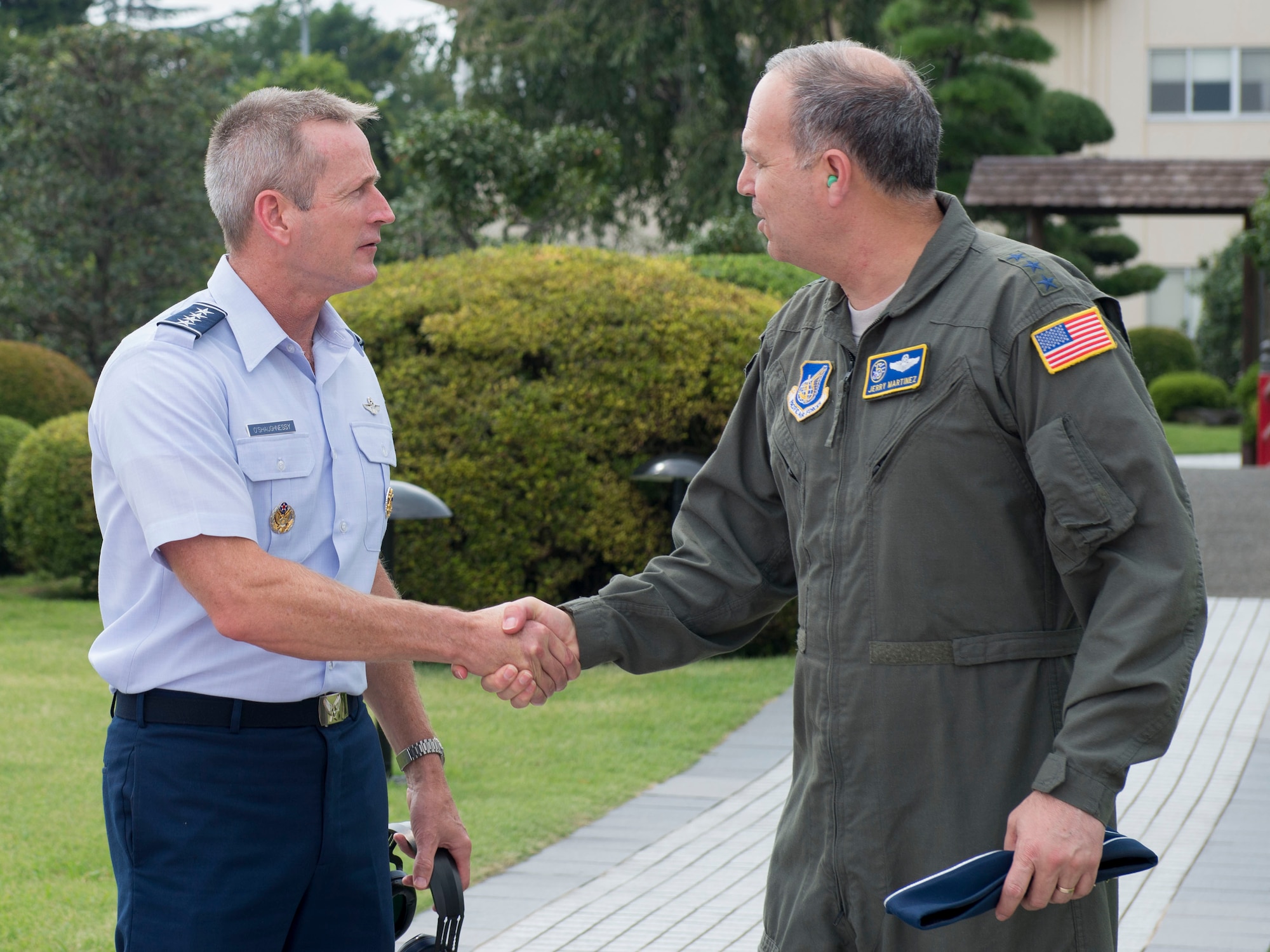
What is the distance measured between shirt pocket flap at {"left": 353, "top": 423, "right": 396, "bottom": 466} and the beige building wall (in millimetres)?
31439

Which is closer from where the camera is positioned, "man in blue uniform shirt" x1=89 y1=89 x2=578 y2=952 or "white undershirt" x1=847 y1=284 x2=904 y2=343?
"man in blue uniform shirt" x1=89 y1=89 x2=578 y2=952

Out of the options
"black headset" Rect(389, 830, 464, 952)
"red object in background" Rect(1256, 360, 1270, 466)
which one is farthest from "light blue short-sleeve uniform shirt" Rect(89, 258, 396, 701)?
"red object in background" Rect(1256, 360, 1270, 466)

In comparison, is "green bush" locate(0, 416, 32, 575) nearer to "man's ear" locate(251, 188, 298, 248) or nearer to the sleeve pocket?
"man's ear" locate(251, 188, 298, 248)

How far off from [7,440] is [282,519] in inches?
407

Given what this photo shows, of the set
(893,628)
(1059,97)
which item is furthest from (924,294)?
(1059,97)

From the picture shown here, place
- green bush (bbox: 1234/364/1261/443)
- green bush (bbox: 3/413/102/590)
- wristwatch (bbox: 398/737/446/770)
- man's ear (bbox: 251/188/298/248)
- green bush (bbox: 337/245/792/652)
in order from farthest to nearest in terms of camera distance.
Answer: green bush (bbox: 1234/364/1261/443) < green bush (bbox: 3/413/102/590) < green bush (bbox: 337/245/792/652) < wristwatch (bbox: 398/737/446/770) < man's ear (bbox: 251/188/298/248)

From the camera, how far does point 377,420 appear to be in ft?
9.29

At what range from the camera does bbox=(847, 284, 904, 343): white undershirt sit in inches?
101

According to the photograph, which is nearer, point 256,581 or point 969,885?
point 969,885

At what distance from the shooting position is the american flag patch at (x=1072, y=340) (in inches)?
89.1

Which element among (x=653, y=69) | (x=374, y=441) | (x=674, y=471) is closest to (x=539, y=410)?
(x=674, y=471)

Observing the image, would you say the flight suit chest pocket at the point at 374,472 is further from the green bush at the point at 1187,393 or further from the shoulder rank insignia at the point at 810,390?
the green bush at the point at 1187,393

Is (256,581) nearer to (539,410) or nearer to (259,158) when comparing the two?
(259,158)

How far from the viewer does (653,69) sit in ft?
78.8
